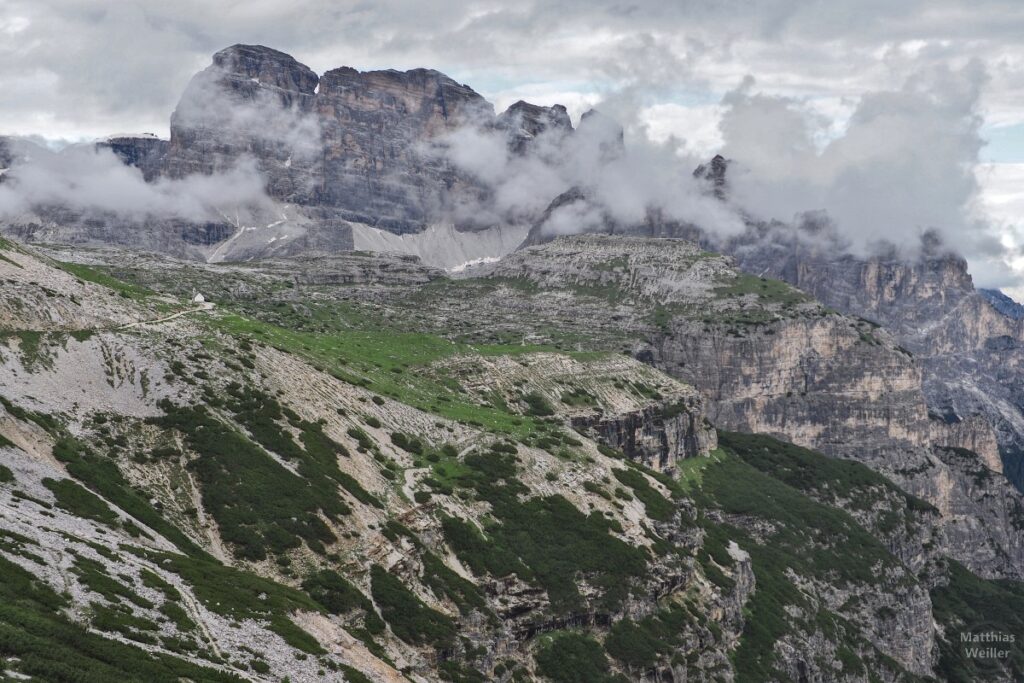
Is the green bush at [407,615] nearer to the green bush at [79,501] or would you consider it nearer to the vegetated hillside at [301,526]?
the vegetated hillside at [301,526]

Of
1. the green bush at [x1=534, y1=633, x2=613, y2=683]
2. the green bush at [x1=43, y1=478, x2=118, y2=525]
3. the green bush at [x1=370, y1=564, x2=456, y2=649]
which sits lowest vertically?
the green bush at [x1=534, y1=633, x2=613, y2=683]

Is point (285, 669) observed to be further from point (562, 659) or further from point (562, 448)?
point (562, 448)

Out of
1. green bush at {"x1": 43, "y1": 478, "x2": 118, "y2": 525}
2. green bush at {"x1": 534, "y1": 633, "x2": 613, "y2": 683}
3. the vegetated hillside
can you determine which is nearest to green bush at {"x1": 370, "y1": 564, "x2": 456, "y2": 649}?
the vegetated hillside

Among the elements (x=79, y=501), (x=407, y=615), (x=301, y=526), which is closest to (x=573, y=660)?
(x=407, y=615)

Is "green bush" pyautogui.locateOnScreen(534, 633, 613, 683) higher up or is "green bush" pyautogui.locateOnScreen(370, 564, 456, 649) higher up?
"green bush" pyautogui.locateOnScreen(370, 564, 456, 649)

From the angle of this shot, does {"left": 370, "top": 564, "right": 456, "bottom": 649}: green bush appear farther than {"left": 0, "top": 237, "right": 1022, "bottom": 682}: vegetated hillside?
Yes

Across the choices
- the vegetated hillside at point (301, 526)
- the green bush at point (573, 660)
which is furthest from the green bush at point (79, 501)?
the green bush at point (573, 660)

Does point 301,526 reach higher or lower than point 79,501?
lower

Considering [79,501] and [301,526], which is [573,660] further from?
[79,501]

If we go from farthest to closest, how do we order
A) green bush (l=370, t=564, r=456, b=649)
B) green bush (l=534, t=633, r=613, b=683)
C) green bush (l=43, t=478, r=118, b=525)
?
green bush (l=534, t=633, r=613, b=683)
green bush (l=370, t=564, r=456, b=649)
green bush (l=43, t=478, r=118, b=525)

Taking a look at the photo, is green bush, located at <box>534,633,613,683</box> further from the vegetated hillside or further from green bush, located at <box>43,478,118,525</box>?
green bush, located at <box>43,478,118,525</box>

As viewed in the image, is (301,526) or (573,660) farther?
(573,660)

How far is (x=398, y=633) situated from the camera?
100 meters

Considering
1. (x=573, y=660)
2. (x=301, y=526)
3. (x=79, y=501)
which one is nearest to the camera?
(x=79, y=501)
